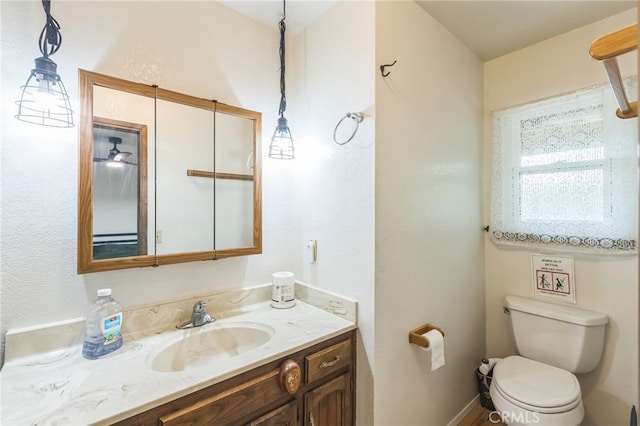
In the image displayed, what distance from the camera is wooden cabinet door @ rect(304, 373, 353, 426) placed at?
1105 mm

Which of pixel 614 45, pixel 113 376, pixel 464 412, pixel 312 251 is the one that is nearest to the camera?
pixel 614 45

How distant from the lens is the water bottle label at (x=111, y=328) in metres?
1.01

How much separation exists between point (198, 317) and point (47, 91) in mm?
1009

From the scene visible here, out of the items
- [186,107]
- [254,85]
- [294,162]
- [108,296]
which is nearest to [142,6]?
[186,107]

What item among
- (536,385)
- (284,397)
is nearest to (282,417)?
(284,397)

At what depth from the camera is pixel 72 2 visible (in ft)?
3.47

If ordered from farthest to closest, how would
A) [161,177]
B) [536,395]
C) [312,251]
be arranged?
1. [312,251]
2. [536,395]
3. [161,177]

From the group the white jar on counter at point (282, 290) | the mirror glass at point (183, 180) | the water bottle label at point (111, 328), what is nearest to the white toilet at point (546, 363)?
the white jar on counter at point (282, 290)

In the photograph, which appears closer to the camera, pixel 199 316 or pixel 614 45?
pixel 614 45

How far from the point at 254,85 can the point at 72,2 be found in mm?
763

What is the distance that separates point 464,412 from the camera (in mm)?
1783

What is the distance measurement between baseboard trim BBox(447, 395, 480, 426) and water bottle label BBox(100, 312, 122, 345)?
6.05 ft

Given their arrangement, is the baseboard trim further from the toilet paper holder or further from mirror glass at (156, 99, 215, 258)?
mirror glass at (156, 99, 215, 258)

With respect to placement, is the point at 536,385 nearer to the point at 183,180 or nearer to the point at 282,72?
the point at 183,180
